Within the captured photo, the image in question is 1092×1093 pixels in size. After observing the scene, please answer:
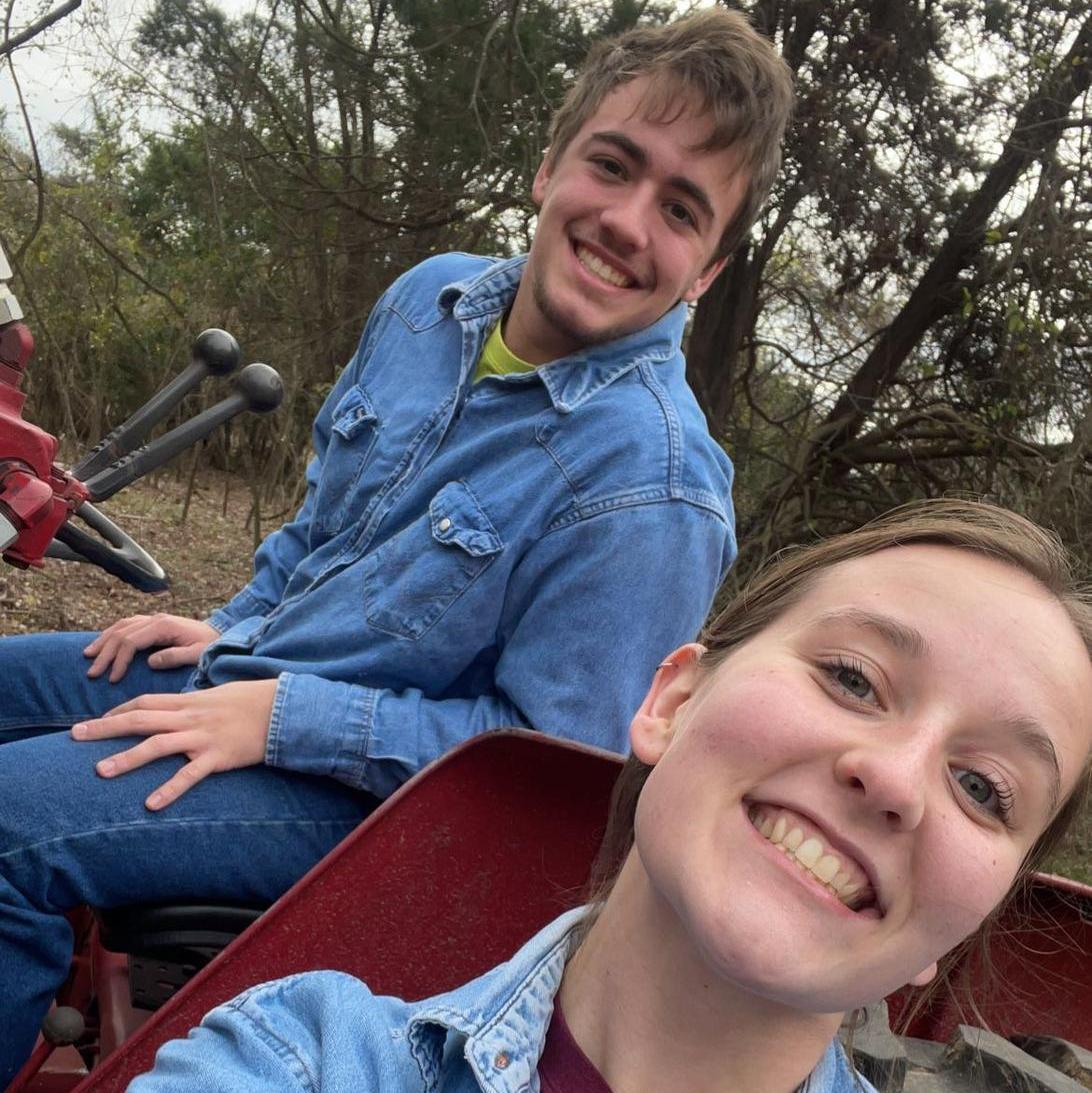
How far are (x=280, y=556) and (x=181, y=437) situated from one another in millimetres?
440

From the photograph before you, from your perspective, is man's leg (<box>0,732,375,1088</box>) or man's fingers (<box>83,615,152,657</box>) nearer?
man's leg (<box>0,732,375,1088</box>)

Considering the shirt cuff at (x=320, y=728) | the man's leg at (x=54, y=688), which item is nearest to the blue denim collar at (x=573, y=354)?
the shirt cuff at (x=320, y=728)

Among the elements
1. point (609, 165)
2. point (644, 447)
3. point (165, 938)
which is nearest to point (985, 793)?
point (644, 447)

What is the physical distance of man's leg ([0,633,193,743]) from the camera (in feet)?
5.45

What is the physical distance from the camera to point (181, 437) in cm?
145

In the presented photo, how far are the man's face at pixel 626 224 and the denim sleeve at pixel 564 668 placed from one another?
38 centimetres

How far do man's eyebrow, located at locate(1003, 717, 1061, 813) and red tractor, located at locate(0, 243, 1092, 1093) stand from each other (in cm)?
32

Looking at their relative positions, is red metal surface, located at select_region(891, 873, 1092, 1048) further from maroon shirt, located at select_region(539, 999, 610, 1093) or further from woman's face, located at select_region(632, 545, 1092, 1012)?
maroon shirt, located at select_region(539, 999, 610, 1093)

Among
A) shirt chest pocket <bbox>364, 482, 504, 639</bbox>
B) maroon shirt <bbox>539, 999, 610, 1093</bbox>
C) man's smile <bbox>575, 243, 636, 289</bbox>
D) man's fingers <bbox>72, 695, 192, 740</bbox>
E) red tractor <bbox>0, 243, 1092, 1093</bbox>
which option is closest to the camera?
maroon shirt <bbox>539, 999, 610, 1093</bbox>

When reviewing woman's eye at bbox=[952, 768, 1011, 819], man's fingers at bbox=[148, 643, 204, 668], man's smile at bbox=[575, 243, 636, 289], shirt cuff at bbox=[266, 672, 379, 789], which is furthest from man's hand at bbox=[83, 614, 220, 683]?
woman's eye at bbox=[952, 768, 1011, 819]

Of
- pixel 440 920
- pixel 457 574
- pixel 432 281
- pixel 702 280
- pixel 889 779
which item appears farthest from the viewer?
pixel 432 281

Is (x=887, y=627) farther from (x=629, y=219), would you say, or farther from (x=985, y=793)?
(x=629, y=219)

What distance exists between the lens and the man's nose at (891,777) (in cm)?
79

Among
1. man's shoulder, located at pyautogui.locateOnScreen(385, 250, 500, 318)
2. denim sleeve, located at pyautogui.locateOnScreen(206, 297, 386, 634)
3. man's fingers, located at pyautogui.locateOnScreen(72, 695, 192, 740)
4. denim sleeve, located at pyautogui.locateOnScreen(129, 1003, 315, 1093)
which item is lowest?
denim sleeve, located at pyautogui.locateOnScreen(129, 1003, 315, 1093)
